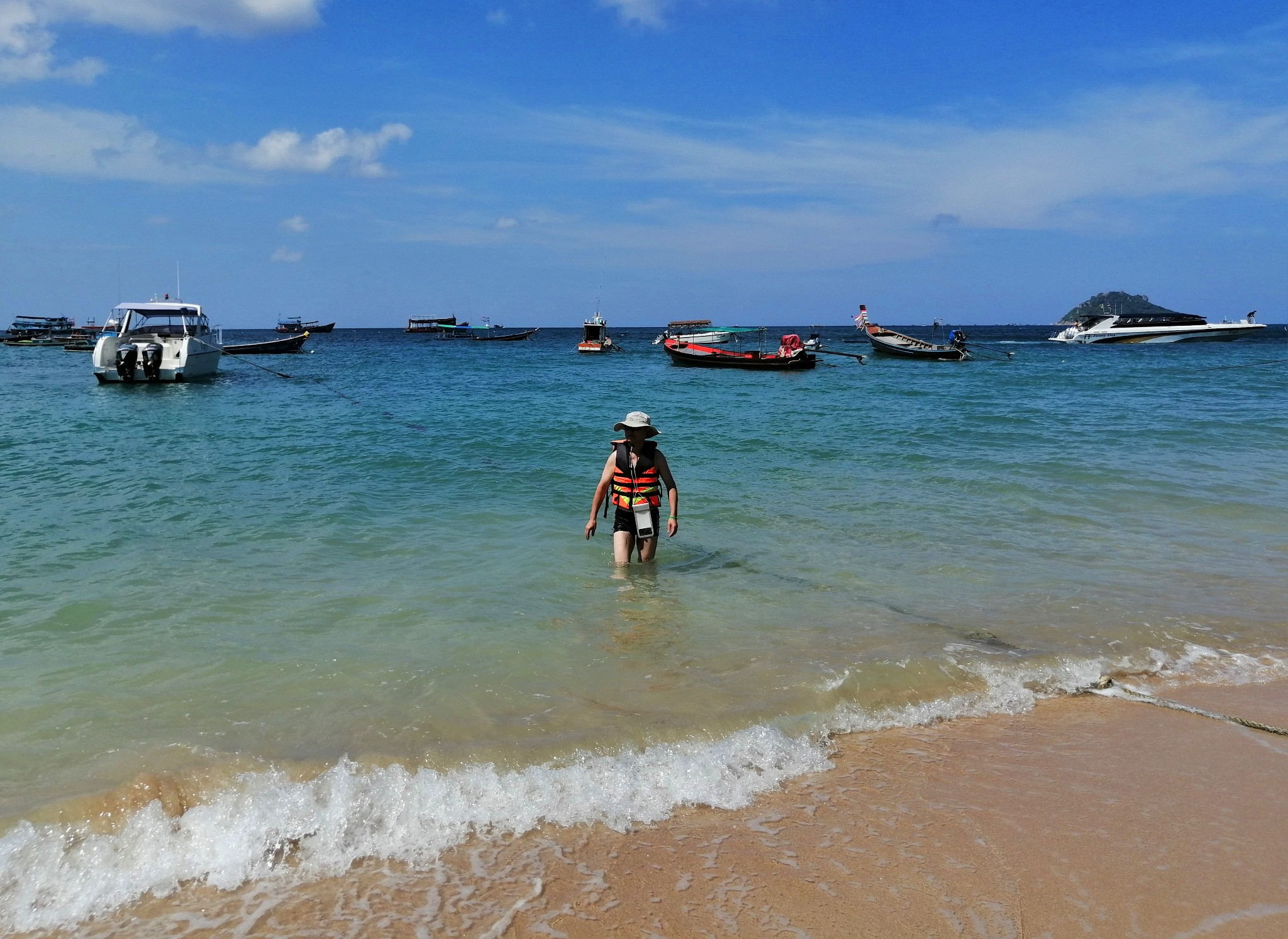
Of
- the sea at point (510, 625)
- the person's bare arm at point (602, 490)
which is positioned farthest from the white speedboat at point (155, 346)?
the person's bare arm at point (602, 490)

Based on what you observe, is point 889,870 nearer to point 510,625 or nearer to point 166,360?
point 510,625

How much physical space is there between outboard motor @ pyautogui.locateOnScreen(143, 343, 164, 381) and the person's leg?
2698cm

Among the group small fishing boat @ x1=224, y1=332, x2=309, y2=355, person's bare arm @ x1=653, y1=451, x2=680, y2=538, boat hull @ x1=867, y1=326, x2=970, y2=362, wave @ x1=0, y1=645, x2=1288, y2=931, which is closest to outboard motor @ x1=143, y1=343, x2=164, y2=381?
small fishing boat @ x1=224, y1=332, x2=309, y2=355

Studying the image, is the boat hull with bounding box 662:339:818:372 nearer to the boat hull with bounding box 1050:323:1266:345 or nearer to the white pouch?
the white pouch

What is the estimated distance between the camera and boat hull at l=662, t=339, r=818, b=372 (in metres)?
37.3

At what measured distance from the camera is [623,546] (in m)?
7.26

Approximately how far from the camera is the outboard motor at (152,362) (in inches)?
1097

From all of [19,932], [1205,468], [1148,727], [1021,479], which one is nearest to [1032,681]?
[1148,727]

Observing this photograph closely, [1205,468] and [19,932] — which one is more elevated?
[1205,468]

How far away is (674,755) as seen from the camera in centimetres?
411

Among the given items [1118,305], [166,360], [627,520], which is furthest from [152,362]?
[1118,305]

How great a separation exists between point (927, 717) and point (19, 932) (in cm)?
429

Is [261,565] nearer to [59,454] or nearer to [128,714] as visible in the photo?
[128,714]

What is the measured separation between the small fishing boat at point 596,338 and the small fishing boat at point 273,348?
65.2 feet
